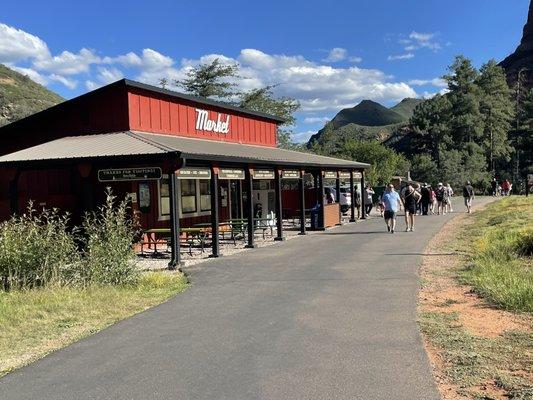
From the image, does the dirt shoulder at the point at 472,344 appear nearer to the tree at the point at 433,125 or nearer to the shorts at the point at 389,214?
the shorts at the point at 389,214

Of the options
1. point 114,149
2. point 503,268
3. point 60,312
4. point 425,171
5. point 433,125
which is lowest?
point 60,312

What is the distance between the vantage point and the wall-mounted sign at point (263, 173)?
57.4 ft

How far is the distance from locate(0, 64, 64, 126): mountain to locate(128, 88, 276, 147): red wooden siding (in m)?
41.3

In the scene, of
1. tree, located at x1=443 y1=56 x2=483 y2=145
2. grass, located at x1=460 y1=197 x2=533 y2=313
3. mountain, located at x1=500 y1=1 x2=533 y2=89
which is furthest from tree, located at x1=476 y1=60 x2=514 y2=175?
grass, located at x1=460 y1=197 x2=533 y2=313

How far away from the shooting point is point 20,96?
71.4 m

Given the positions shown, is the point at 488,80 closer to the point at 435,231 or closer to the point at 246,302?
the point at 435,231

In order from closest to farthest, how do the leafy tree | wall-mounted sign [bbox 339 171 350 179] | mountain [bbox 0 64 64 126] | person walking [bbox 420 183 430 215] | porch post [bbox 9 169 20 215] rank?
1. porch post [bbox 9 169 20 215]
2. wall-mounted sign [bbox 339 171 350 179]
3. person walking [bbox 420 183 430 215]
4. mountain [bbox 0 64 64 126]
5. the leafy tree

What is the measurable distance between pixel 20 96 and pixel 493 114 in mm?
59839

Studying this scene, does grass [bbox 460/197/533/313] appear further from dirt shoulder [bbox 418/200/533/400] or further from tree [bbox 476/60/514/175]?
tree [bbox 476/60/514/175]

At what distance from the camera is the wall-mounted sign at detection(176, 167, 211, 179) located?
1360cm

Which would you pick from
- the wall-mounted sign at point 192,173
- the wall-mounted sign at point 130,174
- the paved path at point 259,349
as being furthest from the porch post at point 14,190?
the paved path at point 259,349

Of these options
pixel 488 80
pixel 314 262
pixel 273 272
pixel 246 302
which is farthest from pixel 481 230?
pixel 488 80

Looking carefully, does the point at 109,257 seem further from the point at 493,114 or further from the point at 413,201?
the point at 493,114

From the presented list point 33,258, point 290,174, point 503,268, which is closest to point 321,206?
point 290,174
